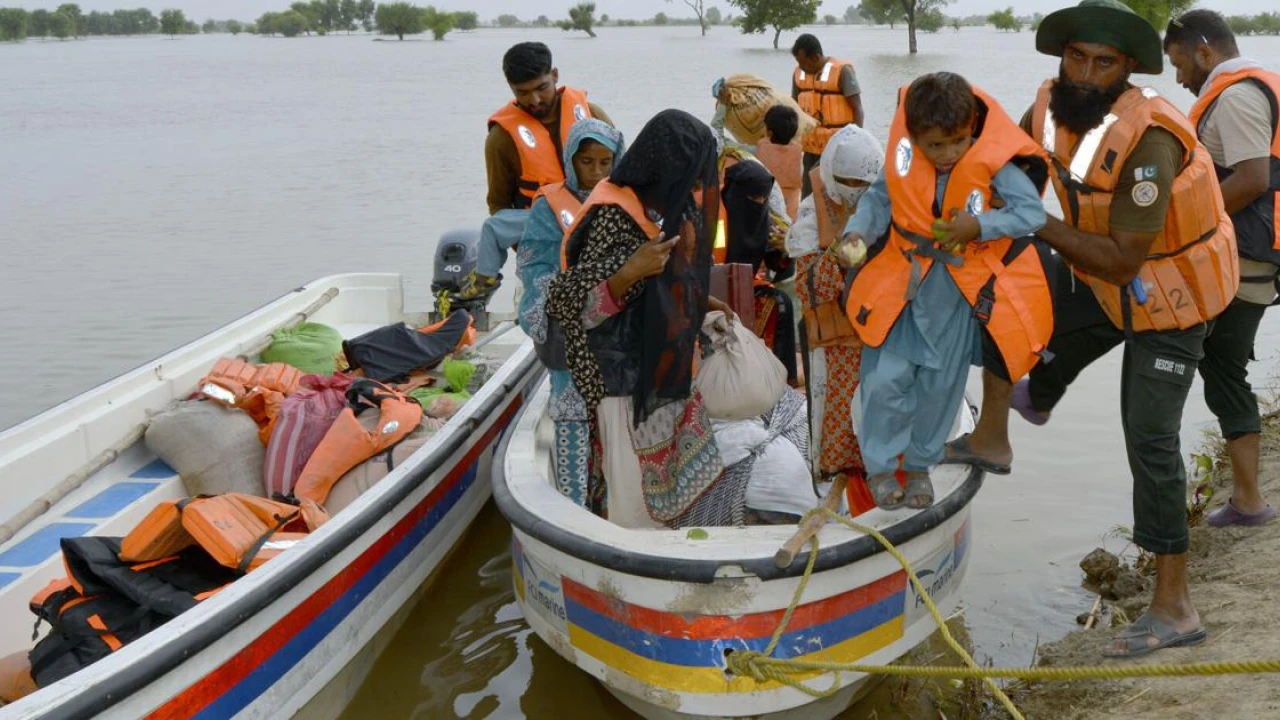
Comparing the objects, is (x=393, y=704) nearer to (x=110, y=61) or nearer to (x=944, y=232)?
(x=944, y=232)

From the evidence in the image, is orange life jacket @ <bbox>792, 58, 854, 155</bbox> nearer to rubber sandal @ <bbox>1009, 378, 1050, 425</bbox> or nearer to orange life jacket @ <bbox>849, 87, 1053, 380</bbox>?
rubber sandal @ <bbox>1009, 378, 1050, 425</bbox>

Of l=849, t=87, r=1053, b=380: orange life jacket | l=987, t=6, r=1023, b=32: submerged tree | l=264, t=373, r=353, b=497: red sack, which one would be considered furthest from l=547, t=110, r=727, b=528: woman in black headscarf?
l=987, t=6, r=1023, b=32: submerged tree

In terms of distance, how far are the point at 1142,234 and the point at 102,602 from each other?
3.20 meters

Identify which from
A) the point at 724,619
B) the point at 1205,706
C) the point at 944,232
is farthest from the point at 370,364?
the point at 1205,706

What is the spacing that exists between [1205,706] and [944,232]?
152 cm

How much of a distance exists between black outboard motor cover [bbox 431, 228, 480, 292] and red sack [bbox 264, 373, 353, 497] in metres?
2.25

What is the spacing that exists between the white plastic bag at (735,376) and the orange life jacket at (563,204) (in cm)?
59

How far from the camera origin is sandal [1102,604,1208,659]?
361cm

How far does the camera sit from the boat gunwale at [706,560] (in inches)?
127

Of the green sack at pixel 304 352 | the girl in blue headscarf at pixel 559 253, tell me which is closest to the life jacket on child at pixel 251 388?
the green sack at pixel 304 352

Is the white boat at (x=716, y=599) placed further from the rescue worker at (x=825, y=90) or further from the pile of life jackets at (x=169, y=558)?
the rescue worker at (x=825, y=90)

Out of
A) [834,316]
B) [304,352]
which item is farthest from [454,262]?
[834,316]

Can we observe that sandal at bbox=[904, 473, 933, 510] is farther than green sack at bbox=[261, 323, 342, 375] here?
No

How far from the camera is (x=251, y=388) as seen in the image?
5.22 metres
